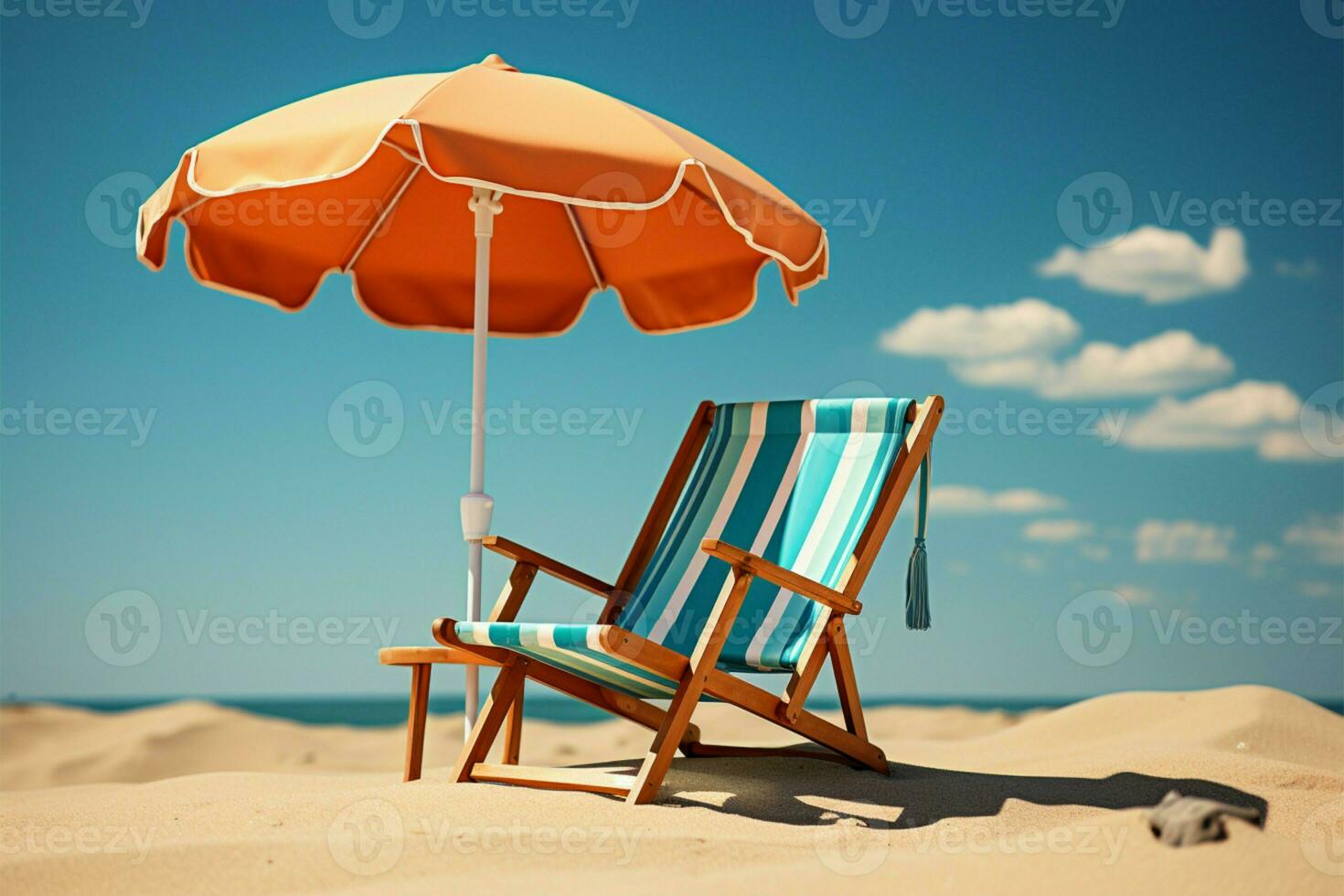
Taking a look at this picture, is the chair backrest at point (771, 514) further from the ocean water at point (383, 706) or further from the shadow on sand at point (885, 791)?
the ocean water at point (383, 706)

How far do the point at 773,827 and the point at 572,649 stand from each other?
0.64 m

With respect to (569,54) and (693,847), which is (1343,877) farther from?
(569,54)

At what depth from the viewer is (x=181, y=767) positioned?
810 centimetres

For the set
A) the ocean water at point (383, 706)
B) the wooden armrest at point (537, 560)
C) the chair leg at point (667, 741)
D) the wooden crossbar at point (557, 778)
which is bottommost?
the ocean water at point (383, 706)

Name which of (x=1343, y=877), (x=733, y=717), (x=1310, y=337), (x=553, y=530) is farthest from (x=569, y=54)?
(x=1343, y=877)

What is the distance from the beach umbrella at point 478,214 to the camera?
3203mm

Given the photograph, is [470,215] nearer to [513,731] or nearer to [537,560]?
[537,560]

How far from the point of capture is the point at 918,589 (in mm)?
3760

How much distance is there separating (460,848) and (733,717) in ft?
17.3

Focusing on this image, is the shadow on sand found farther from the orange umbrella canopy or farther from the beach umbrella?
the orange umbrella canopy

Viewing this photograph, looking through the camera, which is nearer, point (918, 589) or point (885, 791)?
point (885, 791)

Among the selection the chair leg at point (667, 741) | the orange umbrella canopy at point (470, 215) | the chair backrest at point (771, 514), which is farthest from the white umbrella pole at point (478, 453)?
the chair leg at point (667, 741)

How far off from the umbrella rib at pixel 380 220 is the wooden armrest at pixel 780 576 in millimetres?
2095

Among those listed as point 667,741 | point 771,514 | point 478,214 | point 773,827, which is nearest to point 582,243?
point 478,214
